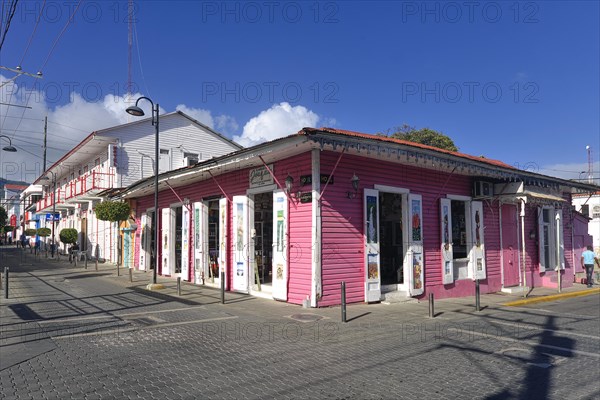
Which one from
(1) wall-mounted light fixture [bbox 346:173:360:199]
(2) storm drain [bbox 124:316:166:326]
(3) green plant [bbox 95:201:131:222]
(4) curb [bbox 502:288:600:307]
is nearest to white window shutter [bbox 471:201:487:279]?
(4) curb [bbox 502:288:600:307]

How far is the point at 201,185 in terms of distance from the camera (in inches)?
609

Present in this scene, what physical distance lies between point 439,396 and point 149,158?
25.6 metres

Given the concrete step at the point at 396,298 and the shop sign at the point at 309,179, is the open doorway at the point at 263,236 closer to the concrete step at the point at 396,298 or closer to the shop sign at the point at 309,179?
the shop sign at the point at 309,179

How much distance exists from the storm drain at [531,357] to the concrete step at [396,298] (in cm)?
472

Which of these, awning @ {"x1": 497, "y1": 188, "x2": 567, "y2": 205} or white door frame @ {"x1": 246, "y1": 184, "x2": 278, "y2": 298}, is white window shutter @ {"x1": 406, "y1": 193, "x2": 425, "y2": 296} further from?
white door frame @ {"x1": 246, "y1": 184, "x2": 278, "y2": 298}

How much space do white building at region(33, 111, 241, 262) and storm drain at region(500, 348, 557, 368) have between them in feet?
69.9

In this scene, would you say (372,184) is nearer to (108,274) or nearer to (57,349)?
(57,349)

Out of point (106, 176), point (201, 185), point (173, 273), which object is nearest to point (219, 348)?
point (201, 185)

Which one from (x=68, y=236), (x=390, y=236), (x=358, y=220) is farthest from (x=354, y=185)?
(x=68, y=236)

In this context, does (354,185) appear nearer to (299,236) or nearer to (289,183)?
(289,183)

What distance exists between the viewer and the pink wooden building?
10445 mm

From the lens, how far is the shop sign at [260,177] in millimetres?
11859

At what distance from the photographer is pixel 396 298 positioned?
1172cm

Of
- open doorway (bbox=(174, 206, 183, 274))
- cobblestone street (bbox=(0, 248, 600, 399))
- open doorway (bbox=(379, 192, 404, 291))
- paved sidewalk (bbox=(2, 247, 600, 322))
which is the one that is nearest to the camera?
cobblestone street (bbox=(0, 248, 600, 399))
